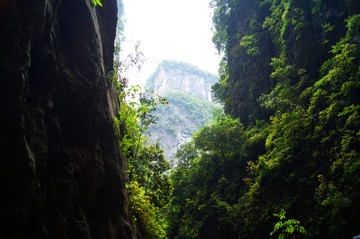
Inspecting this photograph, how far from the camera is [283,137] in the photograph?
1010cm

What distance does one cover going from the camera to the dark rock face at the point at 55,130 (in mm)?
2463

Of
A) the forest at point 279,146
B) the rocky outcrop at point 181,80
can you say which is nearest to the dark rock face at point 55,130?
the forest at point 279,146

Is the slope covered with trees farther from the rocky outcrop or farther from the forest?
the rocky outcrop

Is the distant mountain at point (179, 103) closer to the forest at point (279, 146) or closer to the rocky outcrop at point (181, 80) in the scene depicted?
the rocky outcrop at point (181, 80)

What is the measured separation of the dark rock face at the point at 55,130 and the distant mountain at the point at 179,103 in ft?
148

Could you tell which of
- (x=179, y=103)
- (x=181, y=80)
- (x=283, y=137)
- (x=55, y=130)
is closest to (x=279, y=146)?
(x=283, y=137)

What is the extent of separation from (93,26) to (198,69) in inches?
3608

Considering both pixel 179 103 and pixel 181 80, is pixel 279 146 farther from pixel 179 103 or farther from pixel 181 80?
pixel 181 80

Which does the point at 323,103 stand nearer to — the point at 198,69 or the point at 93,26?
the point at 93,26

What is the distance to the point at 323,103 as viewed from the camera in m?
9.10

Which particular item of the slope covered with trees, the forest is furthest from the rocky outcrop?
the forest

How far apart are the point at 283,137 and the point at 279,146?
1.41ft

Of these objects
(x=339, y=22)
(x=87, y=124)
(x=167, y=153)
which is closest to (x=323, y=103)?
(x=339, y=22)

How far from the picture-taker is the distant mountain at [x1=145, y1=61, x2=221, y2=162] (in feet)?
211
